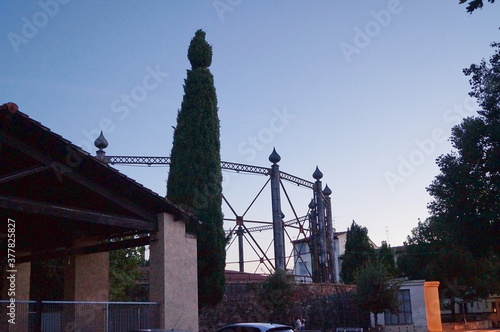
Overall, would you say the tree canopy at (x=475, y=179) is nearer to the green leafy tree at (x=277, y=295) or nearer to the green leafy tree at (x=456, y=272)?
the green leafy tree at (x=277, y=295)

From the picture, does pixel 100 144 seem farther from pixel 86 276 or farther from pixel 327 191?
pixel 327 191

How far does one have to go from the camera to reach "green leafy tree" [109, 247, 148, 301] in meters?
28.2

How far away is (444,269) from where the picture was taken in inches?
2074

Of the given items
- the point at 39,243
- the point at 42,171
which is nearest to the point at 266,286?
the point at 39,243

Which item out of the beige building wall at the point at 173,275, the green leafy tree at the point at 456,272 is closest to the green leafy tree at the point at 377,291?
the green leafy tree at the point at 456,272

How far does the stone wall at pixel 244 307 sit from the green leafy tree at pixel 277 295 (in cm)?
60

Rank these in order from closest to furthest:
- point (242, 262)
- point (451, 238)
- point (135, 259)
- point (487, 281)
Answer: point (451, 238) < point (135, 259) < point (242, 262) < point (487, 281)

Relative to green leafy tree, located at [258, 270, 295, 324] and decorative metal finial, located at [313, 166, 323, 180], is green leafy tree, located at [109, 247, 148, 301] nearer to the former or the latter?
green leafy tree, located at [258, 270, 295, 324]

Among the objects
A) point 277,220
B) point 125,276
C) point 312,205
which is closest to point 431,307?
point 277,220

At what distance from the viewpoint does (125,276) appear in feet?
95.3

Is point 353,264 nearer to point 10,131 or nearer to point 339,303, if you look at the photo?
point 339,303

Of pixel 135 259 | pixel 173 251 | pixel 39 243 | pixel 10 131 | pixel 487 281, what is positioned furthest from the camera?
pixel 487 281

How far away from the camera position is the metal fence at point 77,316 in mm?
12508

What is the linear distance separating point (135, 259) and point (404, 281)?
1774cm
